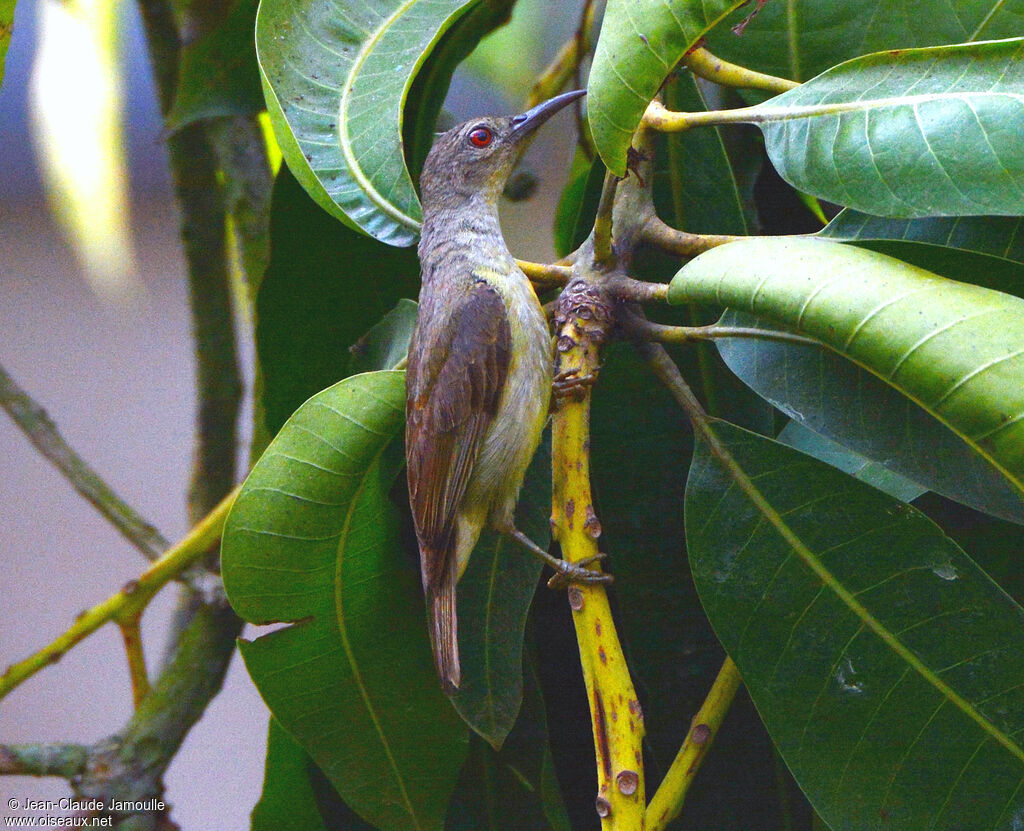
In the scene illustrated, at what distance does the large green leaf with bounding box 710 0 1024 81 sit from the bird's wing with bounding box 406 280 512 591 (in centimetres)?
59

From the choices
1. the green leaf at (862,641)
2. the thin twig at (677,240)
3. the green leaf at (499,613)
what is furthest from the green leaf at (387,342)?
the green leaf at (862,641)

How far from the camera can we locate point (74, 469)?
7.38ft

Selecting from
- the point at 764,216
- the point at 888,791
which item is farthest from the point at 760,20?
the point at 888,791

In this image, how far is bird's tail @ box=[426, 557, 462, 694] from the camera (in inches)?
56.1

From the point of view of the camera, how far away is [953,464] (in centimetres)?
113

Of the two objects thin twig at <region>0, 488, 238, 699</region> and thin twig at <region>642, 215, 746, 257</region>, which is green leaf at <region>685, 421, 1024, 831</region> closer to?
thin twig at <region>642, 215, 746, 257</region>

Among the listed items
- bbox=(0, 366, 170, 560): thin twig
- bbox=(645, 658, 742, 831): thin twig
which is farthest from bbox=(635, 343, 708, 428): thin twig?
bbox=(0, 366, 170, 560): thin twig

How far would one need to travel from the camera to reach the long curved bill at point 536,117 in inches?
75.3

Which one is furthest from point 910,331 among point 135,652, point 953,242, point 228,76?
point 135,652

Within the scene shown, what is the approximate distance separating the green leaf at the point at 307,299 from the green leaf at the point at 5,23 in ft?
1.47

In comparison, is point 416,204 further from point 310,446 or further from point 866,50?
point 866,50

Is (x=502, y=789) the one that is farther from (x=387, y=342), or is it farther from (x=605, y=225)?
(x=605, y=225)

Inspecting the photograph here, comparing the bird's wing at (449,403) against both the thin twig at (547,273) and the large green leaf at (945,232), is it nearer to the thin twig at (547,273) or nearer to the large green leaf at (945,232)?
the thin twig at (547,273)

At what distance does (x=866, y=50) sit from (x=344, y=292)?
0.92m
